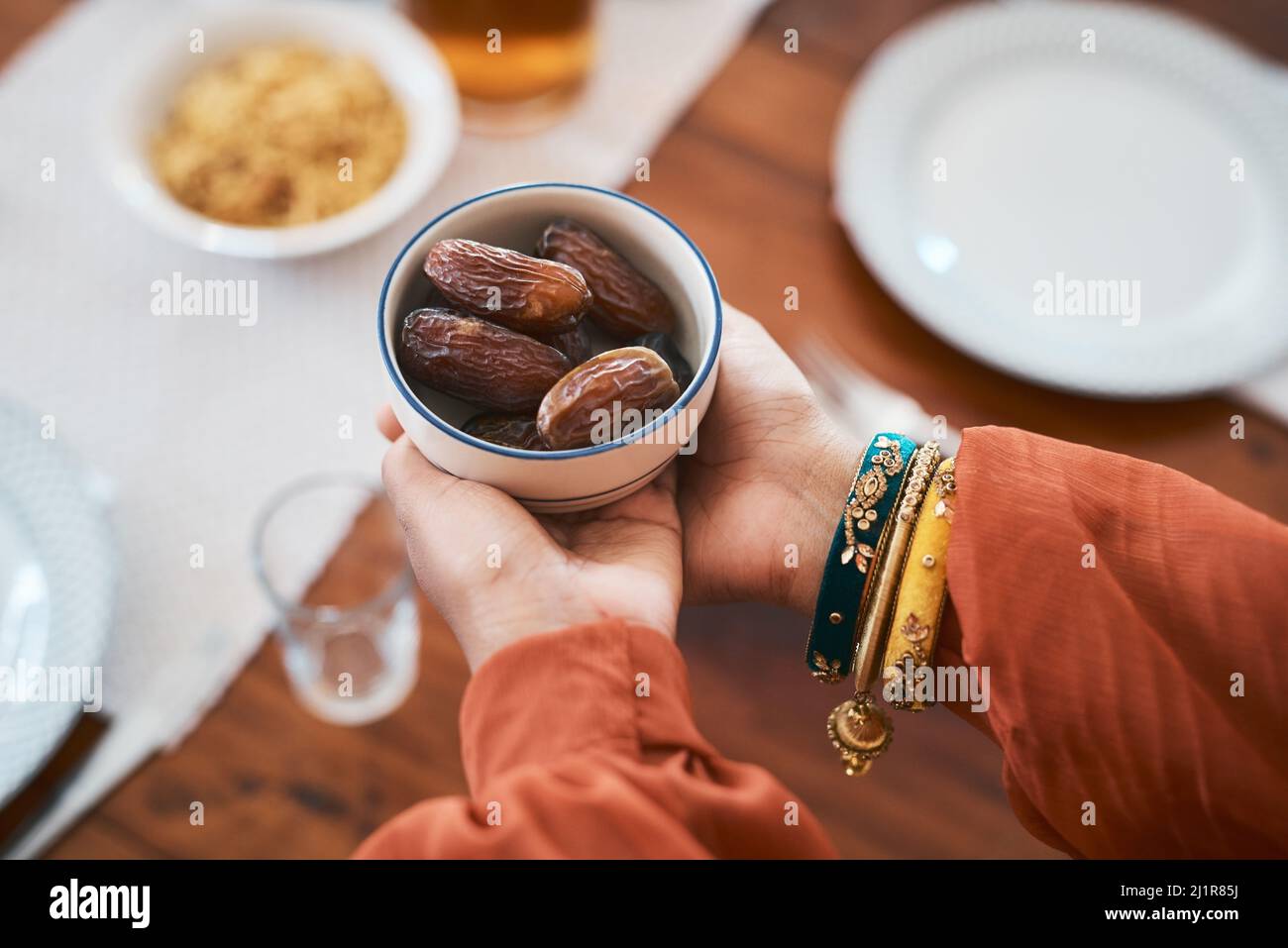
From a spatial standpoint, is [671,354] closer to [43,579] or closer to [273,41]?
[43,579]

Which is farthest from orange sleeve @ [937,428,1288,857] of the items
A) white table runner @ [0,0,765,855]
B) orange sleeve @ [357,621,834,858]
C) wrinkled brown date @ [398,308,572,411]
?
white table runner @ [0,0,765,855]

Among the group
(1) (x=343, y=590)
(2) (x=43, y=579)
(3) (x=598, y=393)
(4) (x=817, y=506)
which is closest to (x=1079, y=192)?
(4) (x=817, y=506)

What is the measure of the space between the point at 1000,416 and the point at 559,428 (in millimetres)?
463

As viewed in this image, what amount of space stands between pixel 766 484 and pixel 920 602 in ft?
0.44

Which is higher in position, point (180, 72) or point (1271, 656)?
point (180, 72)

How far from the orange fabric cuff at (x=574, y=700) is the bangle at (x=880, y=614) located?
0.14 m

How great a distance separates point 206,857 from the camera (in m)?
0.72

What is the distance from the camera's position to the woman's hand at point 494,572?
0.58 m

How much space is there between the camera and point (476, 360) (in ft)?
1.94

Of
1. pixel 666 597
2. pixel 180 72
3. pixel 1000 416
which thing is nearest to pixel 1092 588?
pixel 666 597

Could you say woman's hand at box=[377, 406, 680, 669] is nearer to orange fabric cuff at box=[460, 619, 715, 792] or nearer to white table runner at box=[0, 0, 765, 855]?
orange fabric cuff at box=[460, 619, 715, 792]

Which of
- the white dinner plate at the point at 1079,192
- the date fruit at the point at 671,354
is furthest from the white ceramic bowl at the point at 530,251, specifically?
the white dinner plate at the point at 1079,192

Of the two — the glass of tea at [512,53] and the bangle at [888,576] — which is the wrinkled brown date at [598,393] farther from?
the glass of tea at [512,53]
